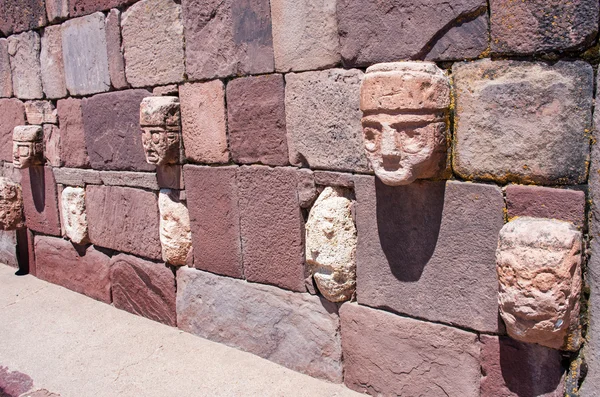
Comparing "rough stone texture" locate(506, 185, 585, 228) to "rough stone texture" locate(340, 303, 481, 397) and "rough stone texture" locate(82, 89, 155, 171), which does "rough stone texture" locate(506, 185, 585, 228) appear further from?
"rough stone texture" locate(82, 89, 155, 171)

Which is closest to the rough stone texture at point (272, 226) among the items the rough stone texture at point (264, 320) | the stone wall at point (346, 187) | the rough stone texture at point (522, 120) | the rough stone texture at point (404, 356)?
the stone wall at point (346, 187)

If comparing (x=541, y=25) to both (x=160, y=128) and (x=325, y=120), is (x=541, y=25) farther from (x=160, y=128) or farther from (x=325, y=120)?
(x=160, y=128)

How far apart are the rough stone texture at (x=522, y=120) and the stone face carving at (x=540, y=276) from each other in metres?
0.24

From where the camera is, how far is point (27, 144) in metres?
5.11

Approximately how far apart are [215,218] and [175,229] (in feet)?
1.45

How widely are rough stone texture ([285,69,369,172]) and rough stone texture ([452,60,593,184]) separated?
1.93 feet

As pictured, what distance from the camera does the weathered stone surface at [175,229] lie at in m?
4.03

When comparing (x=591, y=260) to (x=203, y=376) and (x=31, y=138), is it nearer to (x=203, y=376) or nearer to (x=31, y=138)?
(x=203, y=376)

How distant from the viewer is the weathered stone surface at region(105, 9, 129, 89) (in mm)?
4250

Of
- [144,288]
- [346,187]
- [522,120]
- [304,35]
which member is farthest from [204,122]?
[522,120]

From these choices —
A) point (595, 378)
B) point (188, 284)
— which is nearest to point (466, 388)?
point (595, 378)

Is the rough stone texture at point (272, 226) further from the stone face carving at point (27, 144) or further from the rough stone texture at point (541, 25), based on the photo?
the stone face carving at point (27, 144)

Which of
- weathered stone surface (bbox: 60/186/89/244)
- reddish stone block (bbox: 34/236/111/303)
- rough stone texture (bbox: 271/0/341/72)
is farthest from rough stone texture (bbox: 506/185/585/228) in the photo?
weathered stone surface (bbox: 60/186/89/244)

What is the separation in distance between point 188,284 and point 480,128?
8.25 ft
